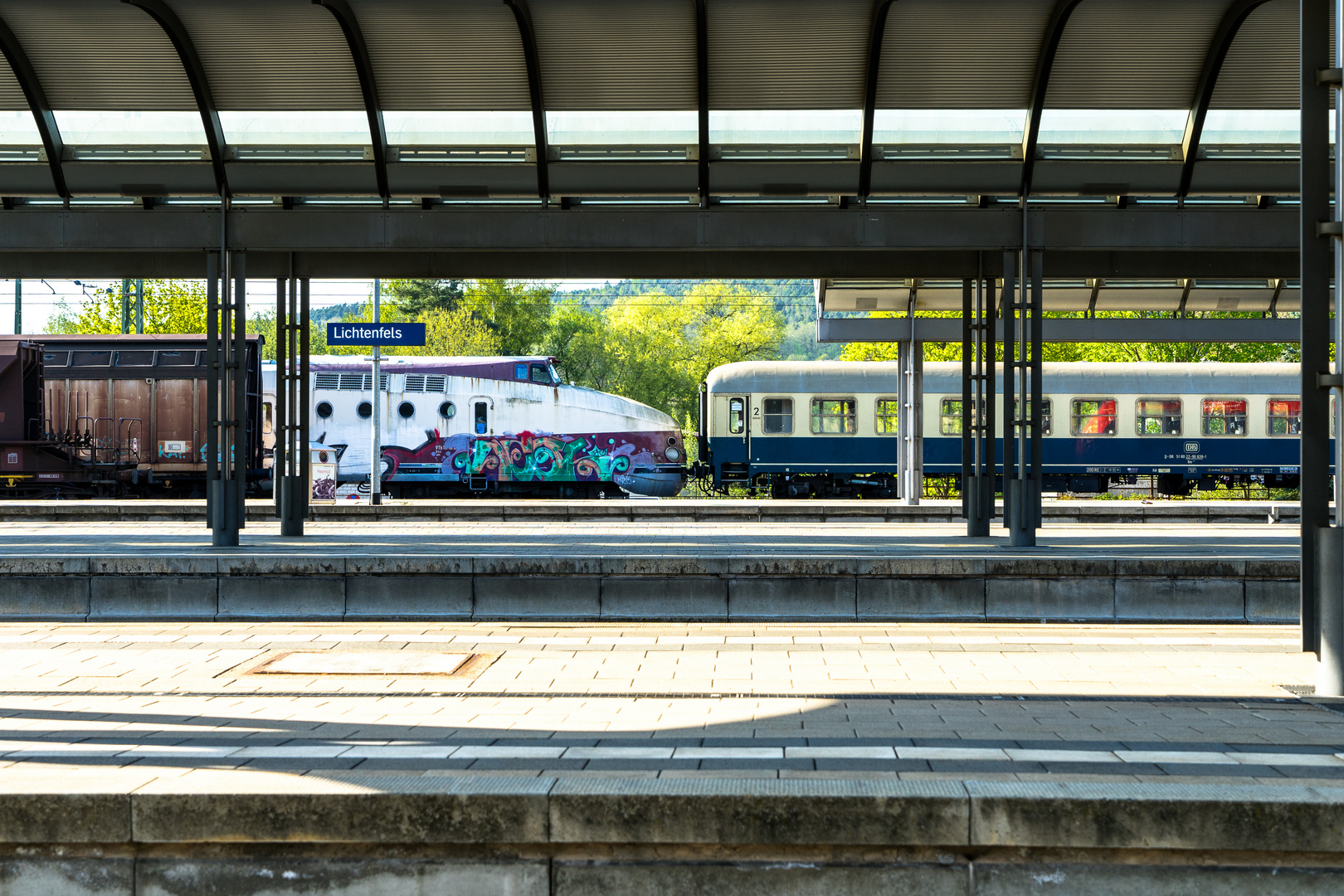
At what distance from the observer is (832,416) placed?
3117cm

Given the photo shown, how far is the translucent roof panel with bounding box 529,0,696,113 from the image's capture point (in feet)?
38.5

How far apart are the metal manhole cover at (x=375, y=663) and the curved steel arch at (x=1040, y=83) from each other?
8261mm

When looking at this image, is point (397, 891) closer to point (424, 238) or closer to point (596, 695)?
point (596, 695)

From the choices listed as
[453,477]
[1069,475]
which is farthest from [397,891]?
[1069,475]

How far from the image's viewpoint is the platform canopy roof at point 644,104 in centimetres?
1182

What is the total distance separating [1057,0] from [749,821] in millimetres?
9971

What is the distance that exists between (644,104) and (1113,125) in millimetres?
5098

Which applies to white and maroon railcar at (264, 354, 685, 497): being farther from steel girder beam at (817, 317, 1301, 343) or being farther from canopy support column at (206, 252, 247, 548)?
canopy support column at (206, 252, 247, 548)

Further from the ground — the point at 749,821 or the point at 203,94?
the point at 203,94

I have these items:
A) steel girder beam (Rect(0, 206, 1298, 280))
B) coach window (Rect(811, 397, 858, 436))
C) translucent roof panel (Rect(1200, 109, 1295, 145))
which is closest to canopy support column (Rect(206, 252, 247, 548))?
steel girder beam (Rect(0, 206, 1298, 280))

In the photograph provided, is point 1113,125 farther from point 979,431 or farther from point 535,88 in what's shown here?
point 535,88

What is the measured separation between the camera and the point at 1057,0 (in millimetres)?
11508

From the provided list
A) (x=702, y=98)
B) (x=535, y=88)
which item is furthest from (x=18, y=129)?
(x=702, y=98)

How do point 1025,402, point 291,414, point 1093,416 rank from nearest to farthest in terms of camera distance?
point 1025,402, point 291,414, point 1093,416
